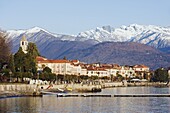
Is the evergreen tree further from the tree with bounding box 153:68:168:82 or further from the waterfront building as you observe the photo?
the tree with bounding box 153:68:168:82

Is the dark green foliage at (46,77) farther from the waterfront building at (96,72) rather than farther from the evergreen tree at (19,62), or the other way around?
the waterfront building at (96,72)

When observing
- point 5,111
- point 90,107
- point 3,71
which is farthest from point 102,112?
point 3,71

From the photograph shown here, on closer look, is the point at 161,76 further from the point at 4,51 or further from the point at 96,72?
the point at 4,51

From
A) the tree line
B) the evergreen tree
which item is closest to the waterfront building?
the tree line

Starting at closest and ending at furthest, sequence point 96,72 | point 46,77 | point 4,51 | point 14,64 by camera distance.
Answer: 1. point 4,51
2. point 14,64
3. point 46,77
4. point 96,72

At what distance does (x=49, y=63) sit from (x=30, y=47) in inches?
1381

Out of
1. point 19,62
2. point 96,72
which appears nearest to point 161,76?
point 96,72

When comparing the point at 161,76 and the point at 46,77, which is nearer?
the point at 46,77

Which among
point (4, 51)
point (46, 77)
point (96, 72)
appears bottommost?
point (46, 77)

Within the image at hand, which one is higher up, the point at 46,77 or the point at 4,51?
the point at 4,51

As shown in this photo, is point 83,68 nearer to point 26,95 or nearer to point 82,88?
point 82,88

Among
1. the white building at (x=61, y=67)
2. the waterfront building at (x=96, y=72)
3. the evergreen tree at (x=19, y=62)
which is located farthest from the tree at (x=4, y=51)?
the waterfront building at (x=96, y=72)

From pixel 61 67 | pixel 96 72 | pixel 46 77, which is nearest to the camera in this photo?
pixel 46 77

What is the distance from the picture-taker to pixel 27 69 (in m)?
91.6
